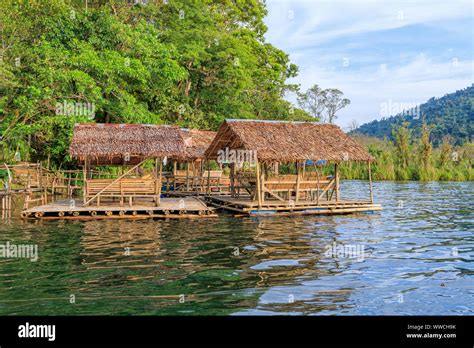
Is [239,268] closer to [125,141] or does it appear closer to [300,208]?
[300,208]

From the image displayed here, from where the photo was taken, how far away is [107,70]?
2627cm

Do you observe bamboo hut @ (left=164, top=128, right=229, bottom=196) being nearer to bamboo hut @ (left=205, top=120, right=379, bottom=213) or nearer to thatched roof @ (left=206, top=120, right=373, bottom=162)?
bamboo hut @ (left=205, top=120, right=379, bottom=213)

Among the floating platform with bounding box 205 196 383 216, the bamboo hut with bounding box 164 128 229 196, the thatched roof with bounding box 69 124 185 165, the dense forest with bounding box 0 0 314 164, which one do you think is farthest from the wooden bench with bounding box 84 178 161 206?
the bamboo hut with bounding box 164 128 229 196

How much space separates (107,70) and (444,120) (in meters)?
64.2

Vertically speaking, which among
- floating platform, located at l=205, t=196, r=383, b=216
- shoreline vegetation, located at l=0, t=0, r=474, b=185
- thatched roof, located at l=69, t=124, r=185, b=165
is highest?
shoreline vegetation, located at l=0, t=0, r=474, b=185

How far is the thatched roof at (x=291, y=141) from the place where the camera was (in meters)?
19.6

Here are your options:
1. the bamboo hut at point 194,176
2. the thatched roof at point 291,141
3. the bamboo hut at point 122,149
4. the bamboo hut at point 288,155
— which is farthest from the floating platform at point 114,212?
the bamboo hut at point 194,176

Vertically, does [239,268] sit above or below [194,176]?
below

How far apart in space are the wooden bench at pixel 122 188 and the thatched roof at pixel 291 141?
13.0 feet

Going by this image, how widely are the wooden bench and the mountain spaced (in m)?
42.7

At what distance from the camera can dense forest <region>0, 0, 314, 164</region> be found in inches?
1010

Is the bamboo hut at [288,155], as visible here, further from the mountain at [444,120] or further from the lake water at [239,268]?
the mountain at [444,120]

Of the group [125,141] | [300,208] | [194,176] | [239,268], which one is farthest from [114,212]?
[194,176]
